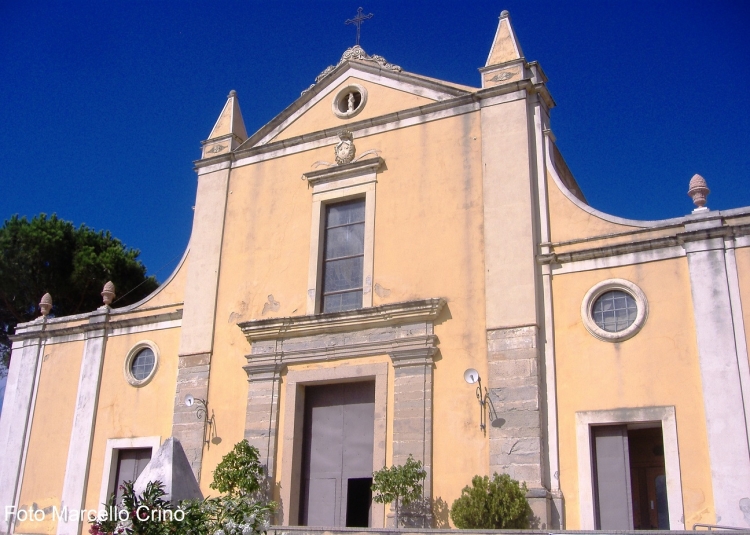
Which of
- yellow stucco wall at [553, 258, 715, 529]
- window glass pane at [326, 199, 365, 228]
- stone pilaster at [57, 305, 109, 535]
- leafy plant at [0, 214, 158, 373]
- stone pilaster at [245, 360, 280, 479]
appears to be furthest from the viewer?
leafy plant at [0, 214, 158, 373]

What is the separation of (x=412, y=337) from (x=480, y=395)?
1.66 metres

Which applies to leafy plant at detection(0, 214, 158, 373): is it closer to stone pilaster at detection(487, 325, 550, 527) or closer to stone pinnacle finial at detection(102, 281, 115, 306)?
stone pinnacle finial at detection(102, 281, 115, 306)

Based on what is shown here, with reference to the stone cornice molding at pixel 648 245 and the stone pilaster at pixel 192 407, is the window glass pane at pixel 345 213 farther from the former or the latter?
the stone cornice molding at pixel 648 245

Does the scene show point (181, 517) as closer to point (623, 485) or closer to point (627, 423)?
point (623, 485)

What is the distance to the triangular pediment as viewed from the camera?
16.6m

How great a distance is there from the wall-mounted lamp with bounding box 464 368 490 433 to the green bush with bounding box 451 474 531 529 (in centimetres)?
120

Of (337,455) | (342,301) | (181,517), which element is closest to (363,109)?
(342,301)

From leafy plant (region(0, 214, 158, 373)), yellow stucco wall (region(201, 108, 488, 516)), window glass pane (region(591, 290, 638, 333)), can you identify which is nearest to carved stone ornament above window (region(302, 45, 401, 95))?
yellow stucco wall (region(201, 108, 488, 516))

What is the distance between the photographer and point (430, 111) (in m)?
16.3

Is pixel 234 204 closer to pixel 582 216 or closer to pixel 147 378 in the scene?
pixel 147 378

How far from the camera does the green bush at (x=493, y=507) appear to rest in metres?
12.0

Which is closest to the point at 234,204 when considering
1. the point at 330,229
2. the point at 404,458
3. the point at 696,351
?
the point at 330,229

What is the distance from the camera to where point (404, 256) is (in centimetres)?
1545

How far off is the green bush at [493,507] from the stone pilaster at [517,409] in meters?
0.35
